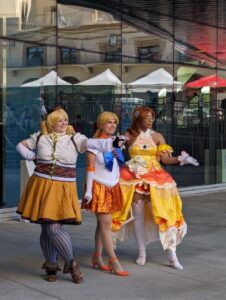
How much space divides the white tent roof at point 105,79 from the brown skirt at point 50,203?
239 inches

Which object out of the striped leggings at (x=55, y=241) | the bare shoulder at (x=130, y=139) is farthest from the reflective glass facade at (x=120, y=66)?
the striped leggings at (x=55, y=241)

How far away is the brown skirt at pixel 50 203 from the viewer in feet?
19.1

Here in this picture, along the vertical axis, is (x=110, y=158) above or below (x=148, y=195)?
above

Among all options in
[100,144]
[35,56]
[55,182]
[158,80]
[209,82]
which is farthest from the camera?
[209,82]

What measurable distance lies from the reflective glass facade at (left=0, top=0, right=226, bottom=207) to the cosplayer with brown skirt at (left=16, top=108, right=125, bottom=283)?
180 inches

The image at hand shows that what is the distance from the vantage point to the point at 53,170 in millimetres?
5922

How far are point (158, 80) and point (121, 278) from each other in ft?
25.5

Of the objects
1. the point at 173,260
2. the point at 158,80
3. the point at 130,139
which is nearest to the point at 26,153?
the point at 130,139

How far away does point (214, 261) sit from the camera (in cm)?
716

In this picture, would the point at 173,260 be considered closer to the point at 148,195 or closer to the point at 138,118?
the point at 148,195

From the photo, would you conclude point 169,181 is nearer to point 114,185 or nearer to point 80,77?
point 114,185

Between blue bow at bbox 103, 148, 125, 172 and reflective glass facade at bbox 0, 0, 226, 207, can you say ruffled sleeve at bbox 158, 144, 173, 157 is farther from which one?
reflective glass facade at bbox 0, 0, 226, 207

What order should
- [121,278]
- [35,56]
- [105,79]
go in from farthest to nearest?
[105,79] → [35,56] → [121,278]

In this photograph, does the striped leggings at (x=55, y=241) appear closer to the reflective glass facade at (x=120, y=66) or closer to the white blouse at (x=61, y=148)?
the white blouse at (x=61, y=148)
